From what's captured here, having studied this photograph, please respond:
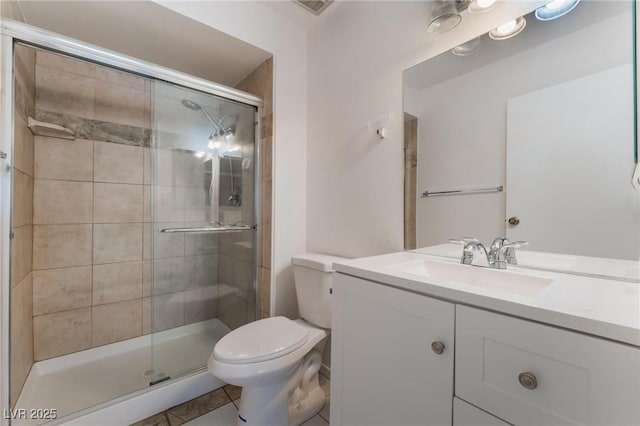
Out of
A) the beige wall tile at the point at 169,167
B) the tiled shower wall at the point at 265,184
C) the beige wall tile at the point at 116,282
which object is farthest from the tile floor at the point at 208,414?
the beige wall tile at the point at 169,167

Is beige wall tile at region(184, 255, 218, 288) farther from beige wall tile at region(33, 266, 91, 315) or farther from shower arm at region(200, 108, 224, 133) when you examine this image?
shower arm at region(200, 108, 224, 133)

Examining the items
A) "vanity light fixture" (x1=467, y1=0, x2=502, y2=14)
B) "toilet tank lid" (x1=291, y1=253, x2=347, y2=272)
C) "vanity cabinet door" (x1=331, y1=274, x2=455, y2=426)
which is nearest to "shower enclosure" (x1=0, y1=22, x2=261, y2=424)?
"toilet tank lid" (x1=291, y1=253, x2=347, y2=272)

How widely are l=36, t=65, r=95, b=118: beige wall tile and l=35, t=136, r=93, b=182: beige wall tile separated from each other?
21 cm

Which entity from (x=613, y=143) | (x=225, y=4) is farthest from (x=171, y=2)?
(x=613, y=143)

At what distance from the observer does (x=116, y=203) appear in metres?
1.90

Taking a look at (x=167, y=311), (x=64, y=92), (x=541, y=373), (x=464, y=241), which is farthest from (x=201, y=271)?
(x=541, y=373)

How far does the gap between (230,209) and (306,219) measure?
22.1 inches

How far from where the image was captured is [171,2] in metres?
1.32

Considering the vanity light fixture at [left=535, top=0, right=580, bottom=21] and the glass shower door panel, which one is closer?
the vanity light fixture at [left=535, top=0, right=580, bottom=21]

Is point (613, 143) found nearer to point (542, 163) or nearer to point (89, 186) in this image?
point (542, 163)

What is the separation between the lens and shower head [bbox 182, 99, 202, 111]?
1655 millimetres

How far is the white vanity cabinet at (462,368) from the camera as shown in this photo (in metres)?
0.44

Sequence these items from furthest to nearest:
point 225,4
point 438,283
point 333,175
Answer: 1. point 333,175
2. point 225,4
3. point 438,283

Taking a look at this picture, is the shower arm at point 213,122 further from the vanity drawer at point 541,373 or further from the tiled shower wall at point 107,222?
the vanity drawer at point 541,373
